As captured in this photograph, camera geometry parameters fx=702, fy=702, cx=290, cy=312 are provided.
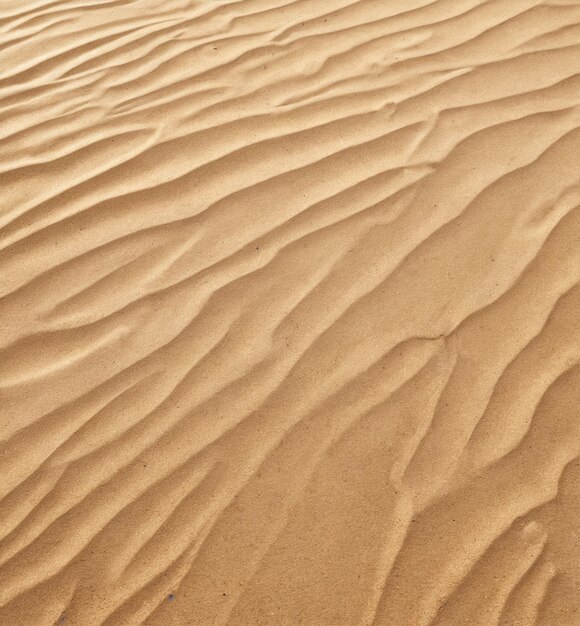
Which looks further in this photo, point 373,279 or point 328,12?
point 328,12

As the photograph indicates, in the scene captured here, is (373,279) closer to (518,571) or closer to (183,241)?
(183,241)

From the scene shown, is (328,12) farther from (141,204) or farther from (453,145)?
(141,204)

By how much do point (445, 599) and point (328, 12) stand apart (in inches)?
107

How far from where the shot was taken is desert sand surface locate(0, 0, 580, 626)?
66.3 inches

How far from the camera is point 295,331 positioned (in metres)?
2.10

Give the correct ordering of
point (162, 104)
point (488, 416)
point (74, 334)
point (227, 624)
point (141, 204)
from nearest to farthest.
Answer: point (227, 624)
point (488, 416)
point (74, 334)
point (141, 204)
point (162, 104)

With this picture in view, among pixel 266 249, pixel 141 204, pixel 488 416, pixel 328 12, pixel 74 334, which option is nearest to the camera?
pixel 488 416

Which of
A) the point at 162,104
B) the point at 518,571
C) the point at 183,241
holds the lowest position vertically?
the point at 518,571

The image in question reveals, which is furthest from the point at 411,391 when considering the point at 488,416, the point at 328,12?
the point at 328,12

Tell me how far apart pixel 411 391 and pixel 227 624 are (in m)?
0.77

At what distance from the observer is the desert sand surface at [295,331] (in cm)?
168

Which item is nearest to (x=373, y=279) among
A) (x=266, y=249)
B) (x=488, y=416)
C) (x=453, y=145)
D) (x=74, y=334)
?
(x=266, y=249)

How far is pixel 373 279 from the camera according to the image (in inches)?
87.3

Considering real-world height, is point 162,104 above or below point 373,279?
above
